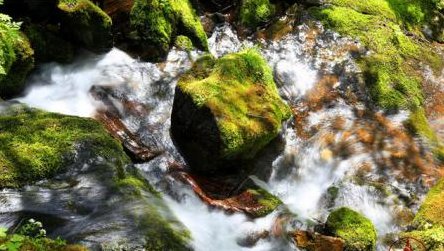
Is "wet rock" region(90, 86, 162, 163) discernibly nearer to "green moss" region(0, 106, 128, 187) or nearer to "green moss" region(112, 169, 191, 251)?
"green moss" region(0, 106, 128, 187)

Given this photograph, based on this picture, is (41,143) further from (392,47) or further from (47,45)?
(392,47)

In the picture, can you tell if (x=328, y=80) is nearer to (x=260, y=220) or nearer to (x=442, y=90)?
(x=442, y=90)

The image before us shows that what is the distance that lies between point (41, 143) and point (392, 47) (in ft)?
25.6

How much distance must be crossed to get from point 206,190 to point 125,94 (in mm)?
2419

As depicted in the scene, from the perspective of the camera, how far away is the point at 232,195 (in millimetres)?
6578

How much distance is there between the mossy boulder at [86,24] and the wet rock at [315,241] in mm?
5193

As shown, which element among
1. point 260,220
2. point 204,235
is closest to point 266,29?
point 260,220

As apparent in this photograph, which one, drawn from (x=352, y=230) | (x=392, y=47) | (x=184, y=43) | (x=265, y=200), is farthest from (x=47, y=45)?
(x=392, y=47)

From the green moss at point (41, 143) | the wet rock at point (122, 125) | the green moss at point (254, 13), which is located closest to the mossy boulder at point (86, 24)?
the wet rock at point (122, 125)

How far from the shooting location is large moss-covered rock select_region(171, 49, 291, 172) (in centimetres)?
648

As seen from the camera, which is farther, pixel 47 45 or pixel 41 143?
pixel 47 45

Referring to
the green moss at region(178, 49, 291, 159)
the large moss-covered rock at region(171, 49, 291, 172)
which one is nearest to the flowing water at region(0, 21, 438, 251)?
the large moss-covered rock at region(171, 49, 291, 172)

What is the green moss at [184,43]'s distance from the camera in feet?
29.8

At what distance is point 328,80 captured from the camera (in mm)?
9031
